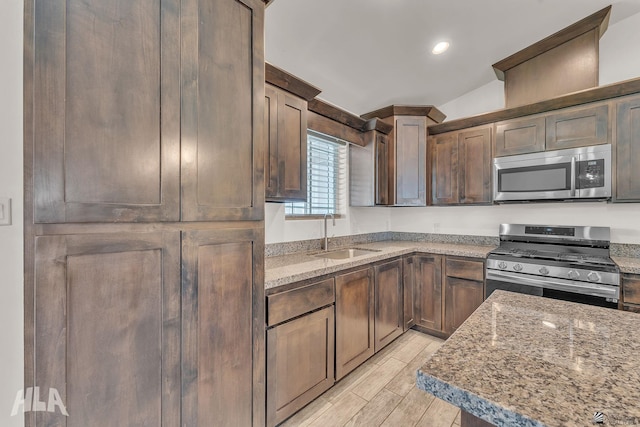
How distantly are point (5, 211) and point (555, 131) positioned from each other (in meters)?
3.81

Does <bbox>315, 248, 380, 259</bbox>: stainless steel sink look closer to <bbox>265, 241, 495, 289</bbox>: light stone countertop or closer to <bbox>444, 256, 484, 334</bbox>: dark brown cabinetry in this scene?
<bbox>265, 241, 495, 289</bbox>: light stone countertop

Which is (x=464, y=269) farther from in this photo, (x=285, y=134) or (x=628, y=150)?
(x=285, y=134)

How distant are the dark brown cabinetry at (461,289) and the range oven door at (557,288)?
0.33 feet

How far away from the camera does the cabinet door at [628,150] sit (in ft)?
7.11

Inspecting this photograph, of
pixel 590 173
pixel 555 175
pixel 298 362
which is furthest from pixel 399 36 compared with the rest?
pixel 298 362

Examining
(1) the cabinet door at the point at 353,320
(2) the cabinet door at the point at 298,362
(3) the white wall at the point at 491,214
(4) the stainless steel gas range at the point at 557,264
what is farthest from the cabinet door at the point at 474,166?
(2) the cabinet door at the point at 298,362

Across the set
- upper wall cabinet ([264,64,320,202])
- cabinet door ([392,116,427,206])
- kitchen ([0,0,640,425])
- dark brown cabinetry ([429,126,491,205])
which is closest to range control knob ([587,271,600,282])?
kitchen ([0,0,640,425])

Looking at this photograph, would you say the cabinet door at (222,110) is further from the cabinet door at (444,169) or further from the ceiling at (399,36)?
the cabinet door at (444,169)

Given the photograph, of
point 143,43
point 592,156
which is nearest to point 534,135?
point 592,156

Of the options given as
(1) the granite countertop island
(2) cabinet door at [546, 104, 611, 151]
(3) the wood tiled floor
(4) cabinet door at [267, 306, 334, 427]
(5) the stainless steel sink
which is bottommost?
(3) the wood tiled floor

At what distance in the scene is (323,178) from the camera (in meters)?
3.01

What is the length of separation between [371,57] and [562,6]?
1574 mm

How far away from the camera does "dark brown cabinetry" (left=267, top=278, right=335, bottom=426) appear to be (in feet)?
5.25

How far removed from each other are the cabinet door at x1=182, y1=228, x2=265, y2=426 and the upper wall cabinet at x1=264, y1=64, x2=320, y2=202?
573 mm
